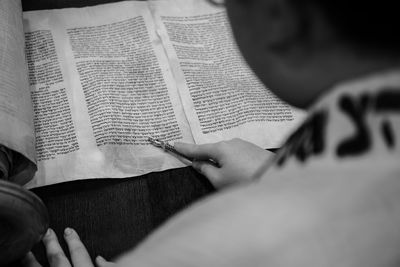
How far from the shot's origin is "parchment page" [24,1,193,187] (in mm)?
655

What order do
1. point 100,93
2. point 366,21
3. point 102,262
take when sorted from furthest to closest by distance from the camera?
point 100,93 < point 102,262 < point 366,21

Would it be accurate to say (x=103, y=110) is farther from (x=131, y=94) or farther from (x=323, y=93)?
(x=323, y=93)

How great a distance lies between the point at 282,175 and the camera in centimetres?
27

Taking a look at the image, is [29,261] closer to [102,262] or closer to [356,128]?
[102,262]

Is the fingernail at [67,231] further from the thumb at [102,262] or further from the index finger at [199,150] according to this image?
the index finger at [199,150]

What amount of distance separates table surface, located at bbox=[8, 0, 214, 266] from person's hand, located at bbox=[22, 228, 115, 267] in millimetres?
10

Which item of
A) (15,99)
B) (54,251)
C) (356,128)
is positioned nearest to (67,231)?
(54,251)

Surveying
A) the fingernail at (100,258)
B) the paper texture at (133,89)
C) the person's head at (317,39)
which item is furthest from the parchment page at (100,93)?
the person's head at (317,39)

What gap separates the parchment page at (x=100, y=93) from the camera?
65 cm

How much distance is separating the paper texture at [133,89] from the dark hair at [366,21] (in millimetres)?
431

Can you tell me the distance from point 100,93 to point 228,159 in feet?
0.70

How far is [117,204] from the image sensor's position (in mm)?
621

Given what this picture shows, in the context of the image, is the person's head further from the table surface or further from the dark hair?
the table surface

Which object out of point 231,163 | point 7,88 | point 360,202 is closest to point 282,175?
point 360,202
